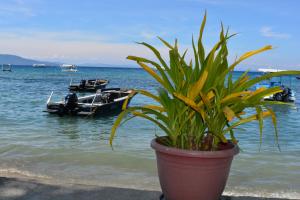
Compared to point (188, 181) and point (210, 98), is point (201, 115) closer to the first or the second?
point (210, 98)

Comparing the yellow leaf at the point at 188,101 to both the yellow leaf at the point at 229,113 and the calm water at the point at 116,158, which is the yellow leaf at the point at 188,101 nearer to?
the yellow leaf at the point at 229,113

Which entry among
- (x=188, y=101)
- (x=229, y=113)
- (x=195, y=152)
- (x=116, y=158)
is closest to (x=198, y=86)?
(x=188, y=101)

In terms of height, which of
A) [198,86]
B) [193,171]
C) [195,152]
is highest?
[198,86]

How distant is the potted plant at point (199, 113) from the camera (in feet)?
9.75

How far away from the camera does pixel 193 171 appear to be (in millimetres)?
2979

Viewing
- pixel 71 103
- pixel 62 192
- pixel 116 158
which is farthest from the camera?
pixel 71 103

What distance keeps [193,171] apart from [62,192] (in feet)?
4.67

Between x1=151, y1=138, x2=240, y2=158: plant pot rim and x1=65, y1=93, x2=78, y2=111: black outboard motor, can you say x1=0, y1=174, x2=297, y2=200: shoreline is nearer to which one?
x1=151, y1=138, x2=240, y2=158: plant pot rim

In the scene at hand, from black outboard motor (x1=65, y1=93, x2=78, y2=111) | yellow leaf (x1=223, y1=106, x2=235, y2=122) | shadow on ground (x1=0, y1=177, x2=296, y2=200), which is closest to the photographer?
yellow leaf (x1=223, y1=106, x2=235, y2=122)

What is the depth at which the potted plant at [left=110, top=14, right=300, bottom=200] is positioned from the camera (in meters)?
2.97

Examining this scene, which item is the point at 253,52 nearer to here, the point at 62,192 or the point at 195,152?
the point at 195,152

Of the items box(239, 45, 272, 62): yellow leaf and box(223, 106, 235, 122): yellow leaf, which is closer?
box(223, 106, 235, 122): yellow leaf

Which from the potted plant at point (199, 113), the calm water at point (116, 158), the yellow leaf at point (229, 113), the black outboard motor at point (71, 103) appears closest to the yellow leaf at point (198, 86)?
the potted plant at point (199, 113)

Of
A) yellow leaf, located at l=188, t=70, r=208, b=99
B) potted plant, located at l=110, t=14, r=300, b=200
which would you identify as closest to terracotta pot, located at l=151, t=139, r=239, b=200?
potted plant, located at l=110, t=14, r=300, b=200
